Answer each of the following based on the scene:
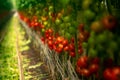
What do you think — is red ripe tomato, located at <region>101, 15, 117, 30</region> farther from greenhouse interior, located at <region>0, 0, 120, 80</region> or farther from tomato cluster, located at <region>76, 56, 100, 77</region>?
tomato cluster, located at <region>76, 56, 100, 77</region>

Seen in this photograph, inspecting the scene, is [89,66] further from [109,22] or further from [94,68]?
[109,22]

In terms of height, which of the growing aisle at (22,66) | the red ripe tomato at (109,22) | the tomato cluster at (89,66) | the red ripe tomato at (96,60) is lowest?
the growing aisle at (22,66)

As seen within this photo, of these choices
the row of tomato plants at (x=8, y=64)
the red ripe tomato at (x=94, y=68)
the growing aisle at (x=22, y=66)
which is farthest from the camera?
the row of tomato plants at (x=8, y=64)

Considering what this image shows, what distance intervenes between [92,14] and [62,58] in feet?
14.4

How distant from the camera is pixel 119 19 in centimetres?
427

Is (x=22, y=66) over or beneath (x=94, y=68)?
beneath

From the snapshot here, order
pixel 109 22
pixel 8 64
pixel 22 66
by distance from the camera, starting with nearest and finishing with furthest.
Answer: pixel 109 22, pixel 22 66, pixel 8 64

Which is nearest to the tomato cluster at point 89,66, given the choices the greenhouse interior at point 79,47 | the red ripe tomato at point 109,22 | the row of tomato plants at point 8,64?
A: the greenhouse interior at point 79,47

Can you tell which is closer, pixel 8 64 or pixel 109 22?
pixel 109 22

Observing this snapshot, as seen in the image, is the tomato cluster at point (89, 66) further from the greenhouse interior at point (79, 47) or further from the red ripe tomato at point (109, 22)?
the red ripe tomato at point (109, 22)

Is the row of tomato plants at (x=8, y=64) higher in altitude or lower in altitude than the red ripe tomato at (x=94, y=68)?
lower

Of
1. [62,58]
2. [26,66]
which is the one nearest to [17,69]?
[26,66]

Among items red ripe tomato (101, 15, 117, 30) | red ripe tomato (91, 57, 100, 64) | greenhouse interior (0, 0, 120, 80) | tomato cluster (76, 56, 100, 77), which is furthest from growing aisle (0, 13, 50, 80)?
red ripe tomato (101, 15, 117, 30)

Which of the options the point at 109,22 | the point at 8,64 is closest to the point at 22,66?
the point at 8,64
